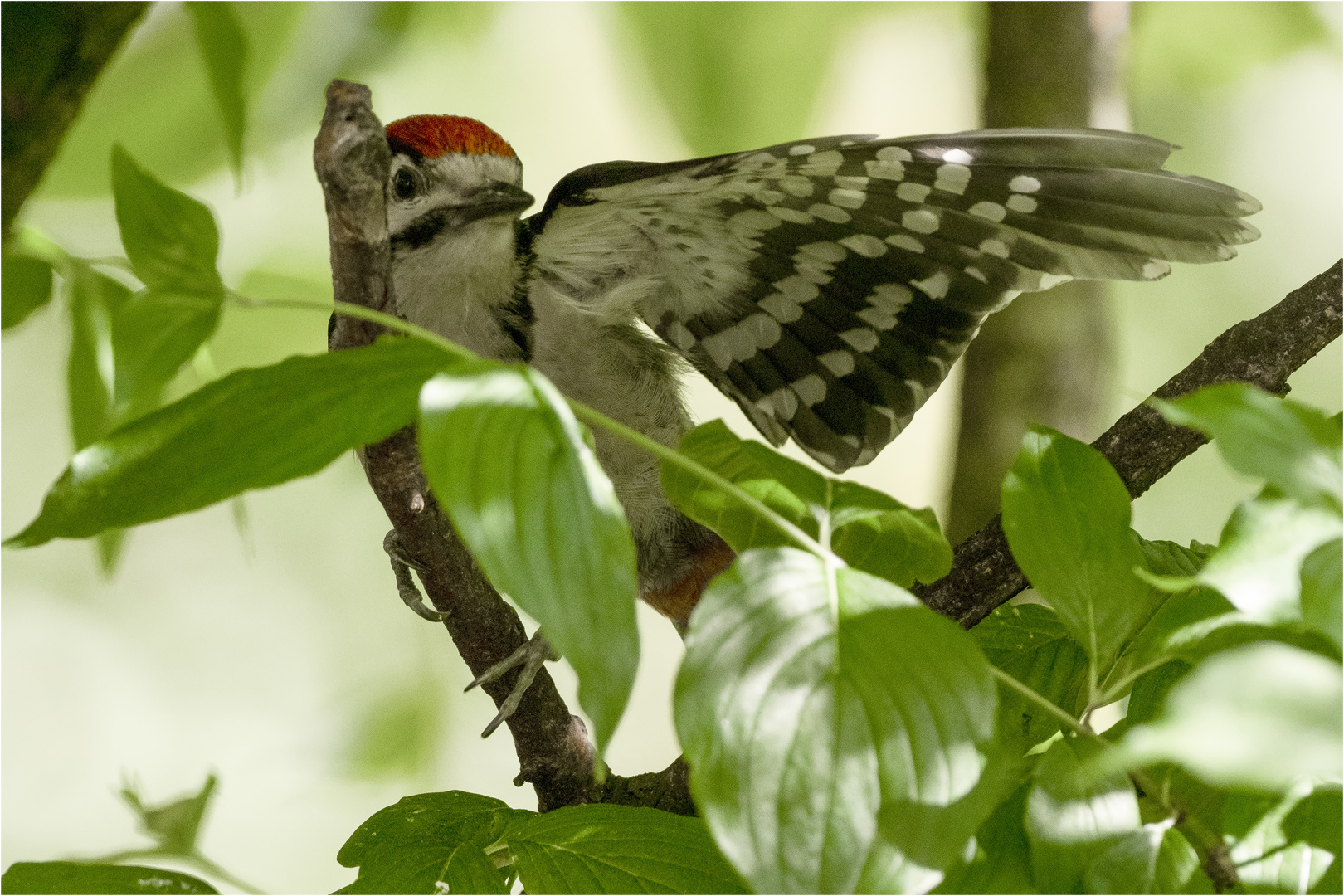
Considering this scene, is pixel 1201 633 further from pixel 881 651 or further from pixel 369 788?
pixel 369 788

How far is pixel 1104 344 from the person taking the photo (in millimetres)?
1353

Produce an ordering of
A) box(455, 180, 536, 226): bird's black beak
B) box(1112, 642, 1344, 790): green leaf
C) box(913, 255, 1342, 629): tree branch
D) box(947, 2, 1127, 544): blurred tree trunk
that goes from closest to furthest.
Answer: box(1112, 642, 1344, 790): green leaf
box(913, 255, 1342, 629): tree branch
box(455, 180, 536, 226): bird's black beak
box(947, 2, 1127, 544): blurred tree trunk

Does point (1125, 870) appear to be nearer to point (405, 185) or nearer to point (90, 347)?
point (90, 347)

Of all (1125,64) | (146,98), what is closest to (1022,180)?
(1125,64)

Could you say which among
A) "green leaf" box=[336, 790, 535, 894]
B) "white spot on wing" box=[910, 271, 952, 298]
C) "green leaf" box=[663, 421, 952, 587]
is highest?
"white spot on wing" box=[910, 271, 952, 298]

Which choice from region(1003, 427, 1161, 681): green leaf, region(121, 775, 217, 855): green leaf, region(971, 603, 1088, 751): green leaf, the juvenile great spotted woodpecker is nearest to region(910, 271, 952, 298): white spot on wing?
the juvenile great spotted woodpecker

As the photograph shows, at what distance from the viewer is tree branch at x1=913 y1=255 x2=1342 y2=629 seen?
0.62 m

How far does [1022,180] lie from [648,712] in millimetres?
1174

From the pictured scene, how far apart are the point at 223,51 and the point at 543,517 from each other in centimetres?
35

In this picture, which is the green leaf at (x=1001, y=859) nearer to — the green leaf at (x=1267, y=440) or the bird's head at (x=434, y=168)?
the green leaf at (x=1267, y=440)

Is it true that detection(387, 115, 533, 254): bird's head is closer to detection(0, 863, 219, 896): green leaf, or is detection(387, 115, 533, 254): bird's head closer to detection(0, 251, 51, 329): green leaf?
detection(0, 251, 51, 329): green leaf

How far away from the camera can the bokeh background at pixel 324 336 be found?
4.83ft

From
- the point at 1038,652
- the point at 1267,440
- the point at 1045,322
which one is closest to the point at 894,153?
the point at 1038,652

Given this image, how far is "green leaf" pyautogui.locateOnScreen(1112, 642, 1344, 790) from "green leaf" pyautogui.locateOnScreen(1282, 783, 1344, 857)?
0.12 metres
